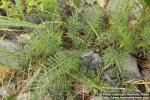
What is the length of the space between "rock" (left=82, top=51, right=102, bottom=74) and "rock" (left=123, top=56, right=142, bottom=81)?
0.51 ft

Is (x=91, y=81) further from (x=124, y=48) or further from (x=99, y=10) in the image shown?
(x=99, y=10)

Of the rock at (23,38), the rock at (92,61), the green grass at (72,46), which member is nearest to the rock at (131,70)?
the green grass at (72,46)

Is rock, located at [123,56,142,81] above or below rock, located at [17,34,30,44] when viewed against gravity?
below

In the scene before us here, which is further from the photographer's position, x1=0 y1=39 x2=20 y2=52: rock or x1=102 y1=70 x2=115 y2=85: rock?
x1=0 y1=39 x2=20 y2=52: rock

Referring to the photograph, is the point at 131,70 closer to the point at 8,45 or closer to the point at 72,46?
the point at 72,46

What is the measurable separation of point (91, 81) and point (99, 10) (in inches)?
17.0

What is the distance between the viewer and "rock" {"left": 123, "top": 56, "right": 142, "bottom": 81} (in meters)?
1.93

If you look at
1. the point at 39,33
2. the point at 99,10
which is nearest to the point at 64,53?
the point at 39,33

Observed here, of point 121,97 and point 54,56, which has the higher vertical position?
point 54,56

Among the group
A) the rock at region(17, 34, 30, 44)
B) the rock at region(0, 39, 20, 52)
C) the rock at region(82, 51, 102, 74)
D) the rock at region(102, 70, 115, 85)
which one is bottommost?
the rock at region(102, 70, 115, 85)

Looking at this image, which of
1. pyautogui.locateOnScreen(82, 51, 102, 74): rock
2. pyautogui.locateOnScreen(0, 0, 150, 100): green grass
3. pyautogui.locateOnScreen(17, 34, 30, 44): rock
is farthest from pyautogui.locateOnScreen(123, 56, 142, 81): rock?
pyautogui.locateOnScreen(17, 34, 30, 44): rock

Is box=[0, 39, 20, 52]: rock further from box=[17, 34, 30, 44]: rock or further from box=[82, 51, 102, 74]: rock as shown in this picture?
box=[82, 51, 102, 74]: rock

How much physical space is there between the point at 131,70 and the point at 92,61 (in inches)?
9.1

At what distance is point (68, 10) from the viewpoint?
2174 mm
